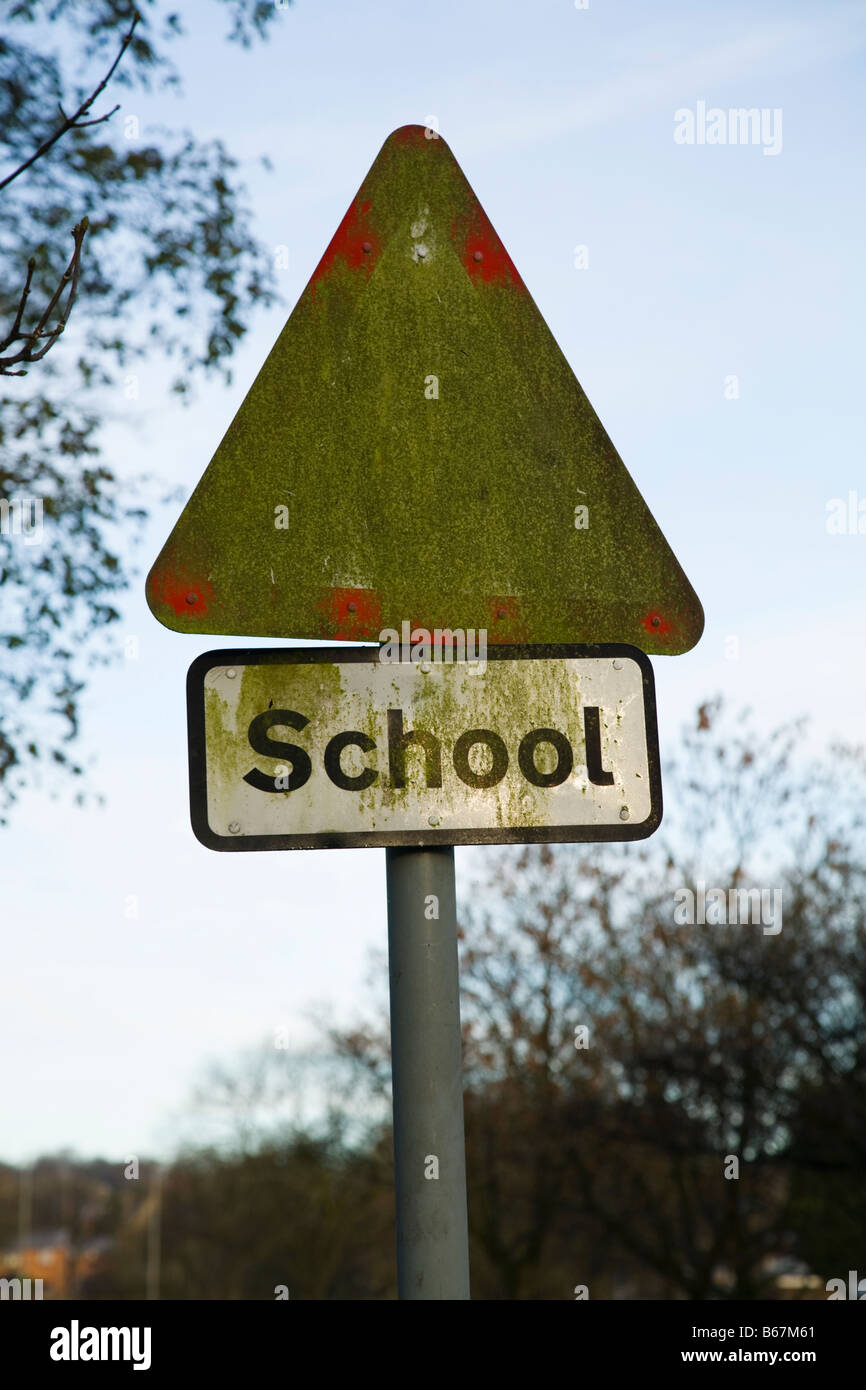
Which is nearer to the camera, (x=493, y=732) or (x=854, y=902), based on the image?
(x=493, y=732)

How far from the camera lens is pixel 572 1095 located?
2334cm

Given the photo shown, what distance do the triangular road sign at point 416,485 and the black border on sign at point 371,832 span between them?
6 centimetres

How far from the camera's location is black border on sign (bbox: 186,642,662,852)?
1.80 metres

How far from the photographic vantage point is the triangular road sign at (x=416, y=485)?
1929mm

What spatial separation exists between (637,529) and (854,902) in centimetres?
1837

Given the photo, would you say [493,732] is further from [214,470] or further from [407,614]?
[214,470]

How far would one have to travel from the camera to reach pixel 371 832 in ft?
5.89

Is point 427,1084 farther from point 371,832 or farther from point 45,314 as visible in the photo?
point 45,314

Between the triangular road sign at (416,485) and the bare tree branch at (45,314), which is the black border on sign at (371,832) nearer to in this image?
the triangular road sign at (416,485)

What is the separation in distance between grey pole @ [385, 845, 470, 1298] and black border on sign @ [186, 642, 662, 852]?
0.07m

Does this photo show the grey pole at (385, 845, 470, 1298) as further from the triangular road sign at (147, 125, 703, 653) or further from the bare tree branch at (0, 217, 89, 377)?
the bare tree branch at (0, 217, 89, 377)

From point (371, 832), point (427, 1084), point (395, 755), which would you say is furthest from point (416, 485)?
point (427, 1084)

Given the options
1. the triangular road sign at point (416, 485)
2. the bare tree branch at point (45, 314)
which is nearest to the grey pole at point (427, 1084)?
the triangular road sign at point (416, 485)
